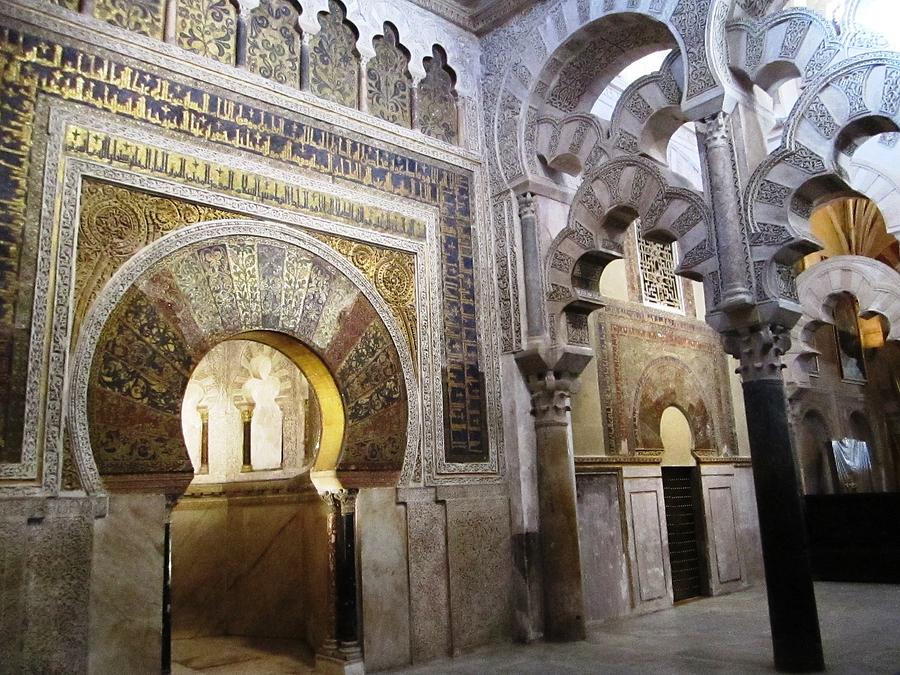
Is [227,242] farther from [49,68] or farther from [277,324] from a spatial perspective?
[49,68]

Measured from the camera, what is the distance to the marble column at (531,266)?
6438 mm

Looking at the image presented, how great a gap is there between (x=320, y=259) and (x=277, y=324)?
616 millimetres

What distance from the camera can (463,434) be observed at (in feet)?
20.1

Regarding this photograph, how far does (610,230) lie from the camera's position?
6273mm

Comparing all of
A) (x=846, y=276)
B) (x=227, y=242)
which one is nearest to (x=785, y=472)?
(x=227, y=242)

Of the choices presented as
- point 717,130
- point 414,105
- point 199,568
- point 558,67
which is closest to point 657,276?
point 558,67

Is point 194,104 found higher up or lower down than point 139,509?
higher up

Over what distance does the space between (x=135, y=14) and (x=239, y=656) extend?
A: 472cm

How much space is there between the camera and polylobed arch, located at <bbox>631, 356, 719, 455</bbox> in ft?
25.8

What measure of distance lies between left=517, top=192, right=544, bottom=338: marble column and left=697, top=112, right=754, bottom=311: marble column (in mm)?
1644

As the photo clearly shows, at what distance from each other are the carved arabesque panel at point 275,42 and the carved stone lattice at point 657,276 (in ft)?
14.3

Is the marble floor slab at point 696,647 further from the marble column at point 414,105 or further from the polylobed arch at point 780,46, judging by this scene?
the marble column at point 414,105

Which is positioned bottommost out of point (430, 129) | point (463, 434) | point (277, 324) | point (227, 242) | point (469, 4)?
point (463, 434)

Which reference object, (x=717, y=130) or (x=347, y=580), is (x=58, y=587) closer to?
(x=347, y=580)
